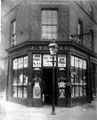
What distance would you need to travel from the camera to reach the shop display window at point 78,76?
12820 millimetres

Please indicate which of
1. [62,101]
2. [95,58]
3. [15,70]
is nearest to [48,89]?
[62,101]

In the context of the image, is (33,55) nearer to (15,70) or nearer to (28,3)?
(15,70)

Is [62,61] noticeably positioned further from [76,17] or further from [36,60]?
[76,17]

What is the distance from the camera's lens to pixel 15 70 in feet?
44.8

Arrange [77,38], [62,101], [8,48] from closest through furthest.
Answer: [62,101] → [77,38] → [8,48]

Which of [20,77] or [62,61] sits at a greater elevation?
[62,61]

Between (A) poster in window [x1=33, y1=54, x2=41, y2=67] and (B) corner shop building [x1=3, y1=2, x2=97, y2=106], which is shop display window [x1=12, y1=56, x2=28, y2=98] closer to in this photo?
(B) corner shop building [x1=3, y1=2, x2=97, y2=106]

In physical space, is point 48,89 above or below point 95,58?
below

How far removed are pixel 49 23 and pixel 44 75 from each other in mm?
3377

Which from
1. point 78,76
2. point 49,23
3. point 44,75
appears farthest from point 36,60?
point 78,76

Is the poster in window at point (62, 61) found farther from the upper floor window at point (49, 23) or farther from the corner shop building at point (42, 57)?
the upper floor window at point (49, 23)

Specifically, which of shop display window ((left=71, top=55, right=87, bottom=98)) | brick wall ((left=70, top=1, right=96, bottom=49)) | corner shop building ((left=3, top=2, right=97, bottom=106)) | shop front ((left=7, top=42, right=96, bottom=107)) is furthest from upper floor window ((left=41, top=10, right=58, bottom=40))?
shop display window ((left=71, top=55, right=87, bottom=98))

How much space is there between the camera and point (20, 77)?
43.0 feet

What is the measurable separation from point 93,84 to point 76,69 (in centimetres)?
147
